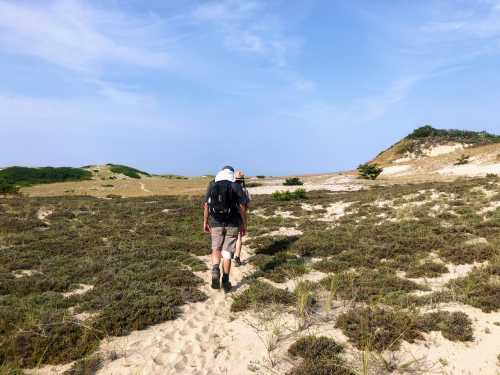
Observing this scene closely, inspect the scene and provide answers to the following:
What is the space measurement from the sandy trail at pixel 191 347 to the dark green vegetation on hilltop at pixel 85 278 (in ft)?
1.30

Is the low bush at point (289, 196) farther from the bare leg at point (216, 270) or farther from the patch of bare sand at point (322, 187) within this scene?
the bare leg at point (216, 270)

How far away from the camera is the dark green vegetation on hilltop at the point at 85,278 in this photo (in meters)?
5.90

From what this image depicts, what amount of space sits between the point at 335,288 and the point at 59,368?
17.5 ft

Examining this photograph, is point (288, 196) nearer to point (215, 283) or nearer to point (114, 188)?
point (215, 283)

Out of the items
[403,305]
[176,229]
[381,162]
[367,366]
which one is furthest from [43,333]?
[381,162]

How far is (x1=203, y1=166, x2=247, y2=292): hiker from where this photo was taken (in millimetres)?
8312

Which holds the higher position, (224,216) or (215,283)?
(224,216)

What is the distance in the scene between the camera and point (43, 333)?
5.88 m

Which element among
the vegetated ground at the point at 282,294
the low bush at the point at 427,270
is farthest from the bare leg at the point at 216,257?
the low bush at the point at 427,270

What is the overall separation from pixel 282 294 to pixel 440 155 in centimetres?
5132

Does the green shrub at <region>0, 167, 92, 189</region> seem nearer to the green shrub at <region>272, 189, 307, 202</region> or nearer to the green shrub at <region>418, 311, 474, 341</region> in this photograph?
the green shrub at <region>272, 189, 307, 202</region>

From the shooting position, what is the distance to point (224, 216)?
8.41 meters

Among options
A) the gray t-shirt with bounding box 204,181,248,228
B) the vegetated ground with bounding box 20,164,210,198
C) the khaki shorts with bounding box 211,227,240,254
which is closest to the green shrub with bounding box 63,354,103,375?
the khaki shorts with bounding box 211,227,240,254

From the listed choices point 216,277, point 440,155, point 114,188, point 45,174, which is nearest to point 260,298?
point 216,277
